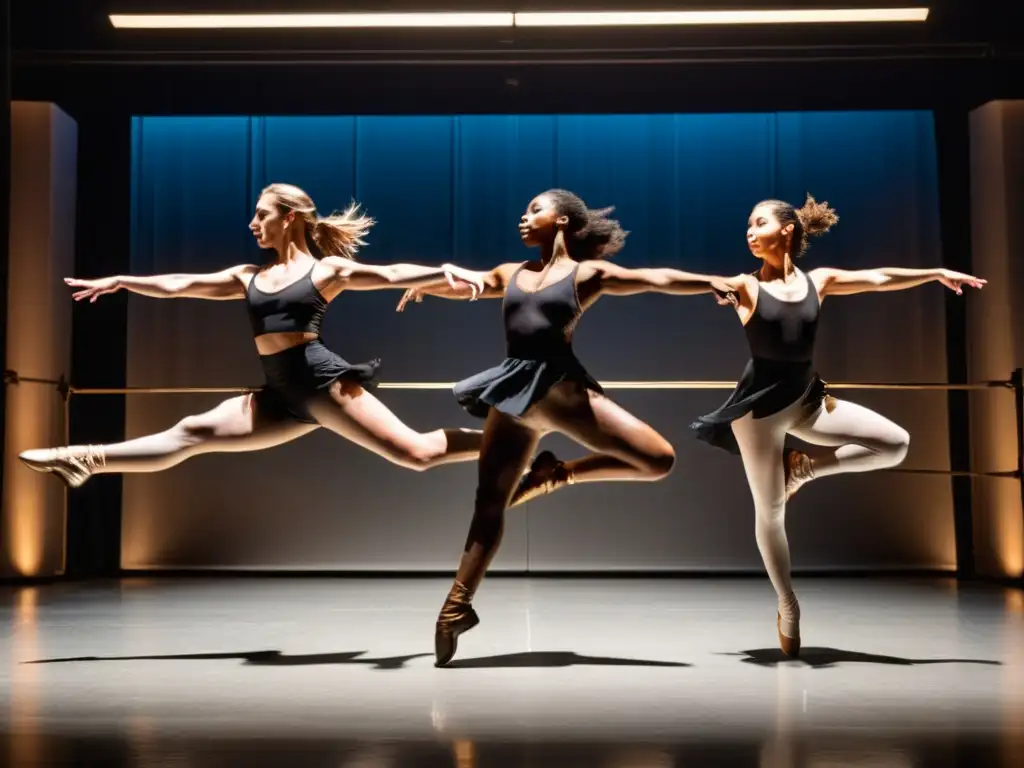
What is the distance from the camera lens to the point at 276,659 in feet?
11.6

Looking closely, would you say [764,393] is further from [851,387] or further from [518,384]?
[851,387]

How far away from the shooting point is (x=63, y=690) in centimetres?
301

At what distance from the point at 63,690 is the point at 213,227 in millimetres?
3624

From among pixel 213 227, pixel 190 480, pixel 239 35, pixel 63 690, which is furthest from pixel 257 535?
pixel 63 690

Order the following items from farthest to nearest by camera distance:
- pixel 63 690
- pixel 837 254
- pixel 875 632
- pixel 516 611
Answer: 1. pixel 837 254
2. pixel 516 611
3. pixel 875 632
4. pixel 63 690

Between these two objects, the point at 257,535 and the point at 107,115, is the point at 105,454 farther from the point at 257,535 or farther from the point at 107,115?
the point at 107,115

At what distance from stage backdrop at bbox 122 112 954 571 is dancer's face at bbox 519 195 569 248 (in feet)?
8.46

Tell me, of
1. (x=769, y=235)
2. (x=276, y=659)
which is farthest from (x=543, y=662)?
(x=769, y=235)

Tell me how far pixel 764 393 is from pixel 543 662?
1.00 meters

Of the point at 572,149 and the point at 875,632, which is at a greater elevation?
the point at 572,149

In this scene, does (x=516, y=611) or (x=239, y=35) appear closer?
(x=516, y=611)

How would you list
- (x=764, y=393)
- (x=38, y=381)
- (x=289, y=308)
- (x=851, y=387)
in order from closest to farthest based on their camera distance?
(x=764, y=393) → (x=289, y=308) → (x=851, y=387) → (x=38, y=381)

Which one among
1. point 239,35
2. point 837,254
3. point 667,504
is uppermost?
point 239,35

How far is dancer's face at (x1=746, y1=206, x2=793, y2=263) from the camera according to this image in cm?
359
